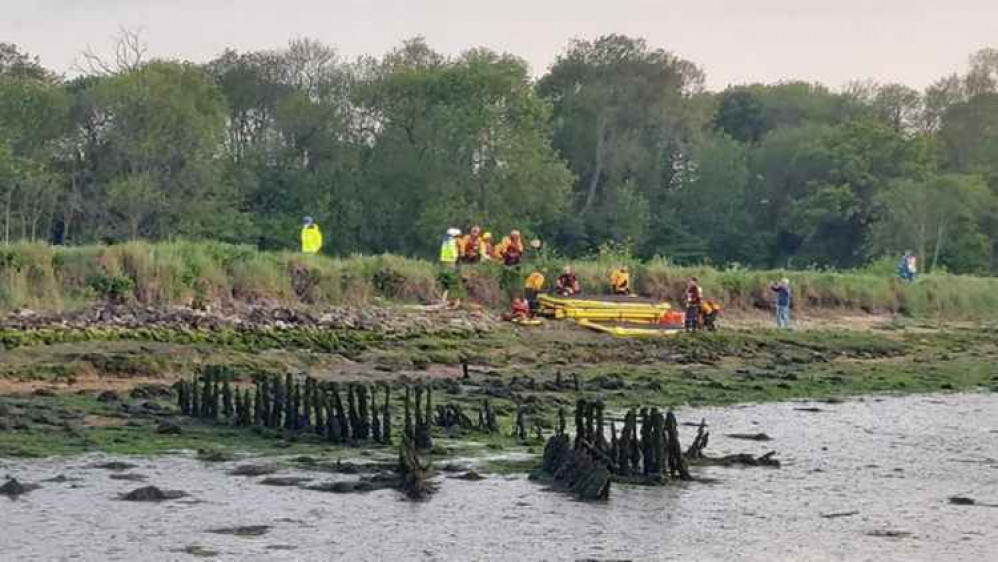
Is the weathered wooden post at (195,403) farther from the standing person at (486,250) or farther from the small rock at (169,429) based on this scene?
the standing person at (486,250)

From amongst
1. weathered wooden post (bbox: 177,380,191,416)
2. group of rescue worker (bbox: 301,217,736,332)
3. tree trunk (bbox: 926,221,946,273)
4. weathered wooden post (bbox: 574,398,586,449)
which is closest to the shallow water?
weathered wooden post (bbox: 574,398,586,449)

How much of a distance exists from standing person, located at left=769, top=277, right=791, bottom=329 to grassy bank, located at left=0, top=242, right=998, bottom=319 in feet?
7.53

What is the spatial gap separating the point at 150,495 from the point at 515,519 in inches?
166

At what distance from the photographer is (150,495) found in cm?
1888

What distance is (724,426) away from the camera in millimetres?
27625

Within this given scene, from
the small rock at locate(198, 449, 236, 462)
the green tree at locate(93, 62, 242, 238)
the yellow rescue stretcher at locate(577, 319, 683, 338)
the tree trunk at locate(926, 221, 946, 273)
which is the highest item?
the green tree at locate(93, 62, 242, 238)

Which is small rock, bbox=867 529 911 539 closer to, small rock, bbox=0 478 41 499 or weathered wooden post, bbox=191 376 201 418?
small rock, bbox=0 478 41 499

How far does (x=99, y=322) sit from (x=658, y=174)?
55934mm

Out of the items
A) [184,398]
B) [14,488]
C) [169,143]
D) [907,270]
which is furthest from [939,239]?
[14,488]

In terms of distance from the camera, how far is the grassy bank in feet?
118

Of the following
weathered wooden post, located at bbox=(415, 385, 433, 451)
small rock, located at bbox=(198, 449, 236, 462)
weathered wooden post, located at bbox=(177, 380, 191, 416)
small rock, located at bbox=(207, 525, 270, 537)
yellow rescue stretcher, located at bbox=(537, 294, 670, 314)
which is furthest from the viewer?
yellow rescue stretcher, located at bbox=(537, 294, 670, 314)

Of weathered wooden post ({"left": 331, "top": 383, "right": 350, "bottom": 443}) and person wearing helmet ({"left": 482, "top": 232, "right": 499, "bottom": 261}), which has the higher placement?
person wearing helmet ({"left": 482, "top": 232, "right": 499, "bottom": 261})

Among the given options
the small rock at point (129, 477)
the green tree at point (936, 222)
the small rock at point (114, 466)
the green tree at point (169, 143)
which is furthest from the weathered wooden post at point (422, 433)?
the green tree at point (936, 222)

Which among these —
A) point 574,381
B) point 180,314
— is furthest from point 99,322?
point 574,381
